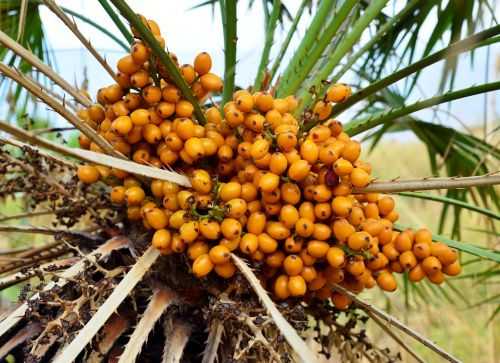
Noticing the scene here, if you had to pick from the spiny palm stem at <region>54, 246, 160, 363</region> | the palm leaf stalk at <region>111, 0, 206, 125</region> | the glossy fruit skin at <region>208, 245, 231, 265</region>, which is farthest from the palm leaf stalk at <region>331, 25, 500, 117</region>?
the spiny palm stem at <region>54, 246, 160, 363</region>

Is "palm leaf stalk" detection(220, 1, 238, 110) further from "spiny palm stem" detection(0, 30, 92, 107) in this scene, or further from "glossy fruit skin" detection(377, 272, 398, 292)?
"glossy fruit skin" detection(377, 272, 398, 292)

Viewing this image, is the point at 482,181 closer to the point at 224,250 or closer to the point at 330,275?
the point at 330,275

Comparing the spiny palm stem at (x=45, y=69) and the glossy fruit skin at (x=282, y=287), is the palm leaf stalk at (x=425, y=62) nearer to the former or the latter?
the glossy fruit skin at (x=282, y=287)

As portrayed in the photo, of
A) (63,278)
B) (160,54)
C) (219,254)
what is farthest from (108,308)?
(160,54)

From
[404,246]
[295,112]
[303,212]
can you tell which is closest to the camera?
[303,212]

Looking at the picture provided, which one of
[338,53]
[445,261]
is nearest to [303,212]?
[445,261]

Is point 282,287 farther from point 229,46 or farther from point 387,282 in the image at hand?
point 229,46

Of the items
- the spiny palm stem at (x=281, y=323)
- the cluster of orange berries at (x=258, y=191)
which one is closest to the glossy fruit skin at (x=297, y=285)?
the cluster of orange berries at (x=258, y=191)
